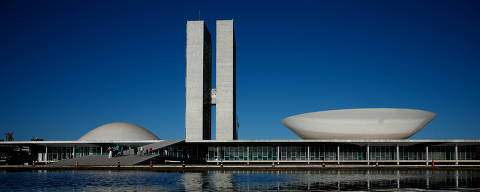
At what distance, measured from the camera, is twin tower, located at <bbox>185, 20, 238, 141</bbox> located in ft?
205

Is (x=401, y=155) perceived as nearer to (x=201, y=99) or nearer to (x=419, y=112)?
(x=419, y=112)

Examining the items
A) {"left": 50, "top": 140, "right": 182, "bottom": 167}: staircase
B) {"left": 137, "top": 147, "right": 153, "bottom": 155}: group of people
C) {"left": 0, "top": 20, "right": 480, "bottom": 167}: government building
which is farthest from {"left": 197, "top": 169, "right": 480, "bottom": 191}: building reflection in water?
{"left": 0, "top": 20, "right": 480, "bottom": 167}: government building

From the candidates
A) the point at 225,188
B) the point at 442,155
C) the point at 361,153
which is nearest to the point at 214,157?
the point at 361,153

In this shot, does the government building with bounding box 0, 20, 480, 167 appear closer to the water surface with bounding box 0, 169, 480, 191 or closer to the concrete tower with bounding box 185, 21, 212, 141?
the concrete tower with bounding box 185, 21, 212, 141

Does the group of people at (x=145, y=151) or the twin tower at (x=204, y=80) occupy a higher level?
the twin tower at (x=204, y=80)

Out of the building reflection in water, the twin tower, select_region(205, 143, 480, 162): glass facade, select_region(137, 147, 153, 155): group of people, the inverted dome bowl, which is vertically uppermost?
the twin tower

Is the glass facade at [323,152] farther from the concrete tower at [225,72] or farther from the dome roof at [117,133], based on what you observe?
the dome roof at [117,133]

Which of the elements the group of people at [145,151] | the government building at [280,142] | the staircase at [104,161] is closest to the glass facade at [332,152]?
the government building at [280,142]

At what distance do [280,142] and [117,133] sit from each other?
27.3 metres

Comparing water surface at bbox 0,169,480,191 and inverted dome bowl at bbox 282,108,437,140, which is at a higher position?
inverted dome bowl at bbox 282,108,437,140

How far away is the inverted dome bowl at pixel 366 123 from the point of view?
5338 cm

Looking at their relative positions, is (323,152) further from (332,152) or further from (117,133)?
(117,133)

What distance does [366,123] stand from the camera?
53438 millimetres

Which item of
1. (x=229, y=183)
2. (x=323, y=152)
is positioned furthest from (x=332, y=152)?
(x=229, y=183)
